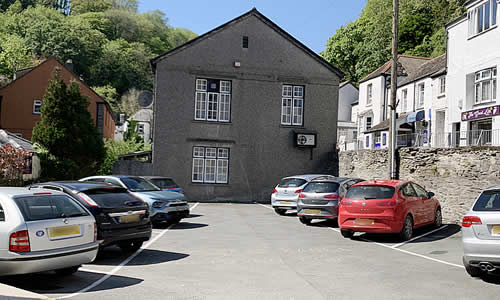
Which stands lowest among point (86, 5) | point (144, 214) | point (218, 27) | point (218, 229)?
point (218, 229)

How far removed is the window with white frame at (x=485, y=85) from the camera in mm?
21688

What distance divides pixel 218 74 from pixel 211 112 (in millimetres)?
2149

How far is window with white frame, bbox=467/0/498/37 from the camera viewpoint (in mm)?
21453

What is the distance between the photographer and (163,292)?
720 cm

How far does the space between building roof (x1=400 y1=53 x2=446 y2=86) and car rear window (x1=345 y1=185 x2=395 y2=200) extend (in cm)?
1816

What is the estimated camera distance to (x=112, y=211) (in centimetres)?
970

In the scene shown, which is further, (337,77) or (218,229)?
(337,77)

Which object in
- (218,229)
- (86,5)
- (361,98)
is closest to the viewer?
(218,229)

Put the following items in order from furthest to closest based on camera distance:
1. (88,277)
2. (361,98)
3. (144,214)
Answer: (361,98), (144,214), (88,277)

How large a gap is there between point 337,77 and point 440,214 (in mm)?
14027

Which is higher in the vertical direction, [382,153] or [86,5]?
[86,5]

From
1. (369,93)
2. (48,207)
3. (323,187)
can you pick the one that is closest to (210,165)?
(323,187)

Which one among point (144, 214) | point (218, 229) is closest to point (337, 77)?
point (218, 229)

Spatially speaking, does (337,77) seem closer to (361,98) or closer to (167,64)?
(167,64)
